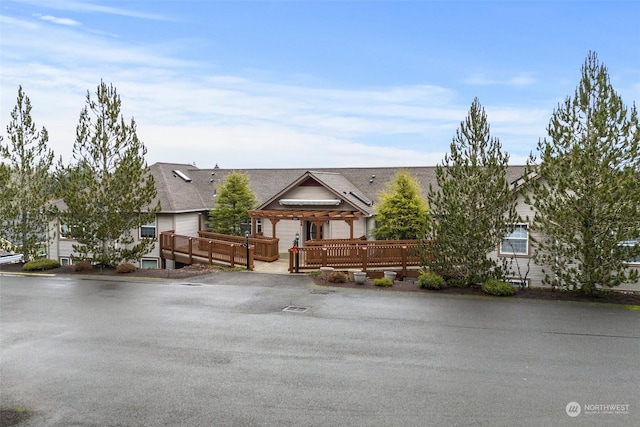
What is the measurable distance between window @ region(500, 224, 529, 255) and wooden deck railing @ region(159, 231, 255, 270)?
10702mm

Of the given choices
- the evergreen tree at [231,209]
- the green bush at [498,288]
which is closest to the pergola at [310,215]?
the evergreen tree at [231,209]

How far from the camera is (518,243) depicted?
18875 millimetres

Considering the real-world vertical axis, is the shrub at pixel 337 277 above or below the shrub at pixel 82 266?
below

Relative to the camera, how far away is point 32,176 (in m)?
23.3

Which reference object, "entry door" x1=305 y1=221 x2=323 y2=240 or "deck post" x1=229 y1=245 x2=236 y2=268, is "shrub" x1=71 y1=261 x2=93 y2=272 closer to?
"deck post" x1=229 y1=245 x2=236 y2=268

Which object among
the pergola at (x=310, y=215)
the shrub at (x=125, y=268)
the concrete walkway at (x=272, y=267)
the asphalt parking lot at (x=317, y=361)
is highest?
the pergola at (x=310, y=215)

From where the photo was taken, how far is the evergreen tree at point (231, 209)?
91.7ft

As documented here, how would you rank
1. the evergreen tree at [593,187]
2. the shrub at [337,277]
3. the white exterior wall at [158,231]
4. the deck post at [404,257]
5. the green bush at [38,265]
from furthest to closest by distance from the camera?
the white exterior wall at [158,231] → the green bush at [38,265] → the deck post at [404,257] → the shrub at [337,277] → the evergreen tree at [593,187]

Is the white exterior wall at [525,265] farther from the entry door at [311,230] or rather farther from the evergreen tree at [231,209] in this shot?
the evergreen tree at [231,209]

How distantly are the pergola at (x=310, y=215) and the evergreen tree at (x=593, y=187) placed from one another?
11.2m

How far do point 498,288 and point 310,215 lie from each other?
12107 millimetres

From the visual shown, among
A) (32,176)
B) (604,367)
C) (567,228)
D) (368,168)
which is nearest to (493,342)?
(604,367)

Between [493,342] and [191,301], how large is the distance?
358 inches

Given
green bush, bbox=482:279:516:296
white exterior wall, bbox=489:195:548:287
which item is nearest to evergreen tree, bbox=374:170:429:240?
white exterior wall, bbox=489:195:548:287
